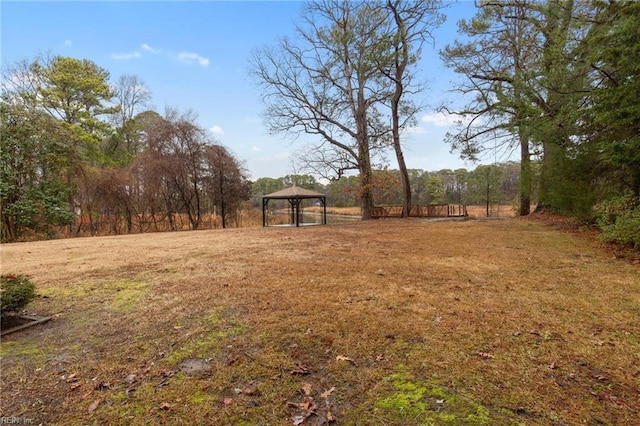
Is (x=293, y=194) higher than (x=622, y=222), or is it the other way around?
(x=293, y=194)

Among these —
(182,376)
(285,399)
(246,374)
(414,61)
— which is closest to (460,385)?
(285,399)

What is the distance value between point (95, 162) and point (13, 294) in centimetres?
Result: 2054

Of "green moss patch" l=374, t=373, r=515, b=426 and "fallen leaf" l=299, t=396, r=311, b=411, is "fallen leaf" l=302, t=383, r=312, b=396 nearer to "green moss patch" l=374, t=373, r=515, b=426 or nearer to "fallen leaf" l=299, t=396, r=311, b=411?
"fallen leaf" l=299, t=396, r=311, b=411

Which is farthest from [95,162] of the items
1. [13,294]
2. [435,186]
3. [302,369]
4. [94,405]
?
[435,186]

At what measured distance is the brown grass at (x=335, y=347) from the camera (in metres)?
1.74

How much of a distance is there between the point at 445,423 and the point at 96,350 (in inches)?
102

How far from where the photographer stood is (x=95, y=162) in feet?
63.9

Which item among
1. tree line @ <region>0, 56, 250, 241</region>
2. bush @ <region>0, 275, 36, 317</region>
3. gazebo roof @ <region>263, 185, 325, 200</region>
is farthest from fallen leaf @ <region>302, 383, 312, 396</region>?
tree line @ <region>0, 56, 250, 241</region>

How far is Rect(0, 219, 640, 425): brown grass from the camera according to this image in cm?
174

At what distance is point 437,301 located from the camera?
11.2ft

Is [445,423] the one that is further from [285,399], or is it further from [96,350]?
[96,350]

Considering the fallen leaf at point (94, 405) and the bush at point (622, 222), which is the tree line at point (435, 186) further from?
the fallen leaf at point (94, 405)

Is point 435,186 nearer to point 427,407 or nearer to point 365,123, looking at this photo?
point 365,123

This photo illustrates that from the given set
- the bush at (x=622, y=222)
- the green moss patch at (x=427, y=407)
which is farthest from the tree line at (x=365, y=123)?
the green moss patch at (x=427, y=407)
